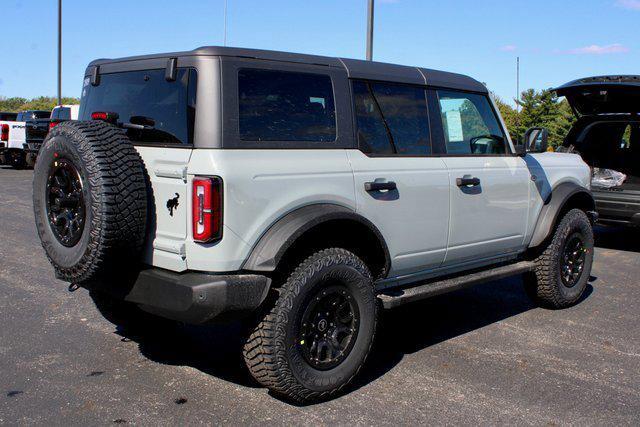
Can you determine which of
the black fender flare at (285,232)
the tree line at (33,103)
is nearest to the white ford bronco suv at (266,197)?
the black fender flare at (285,232)

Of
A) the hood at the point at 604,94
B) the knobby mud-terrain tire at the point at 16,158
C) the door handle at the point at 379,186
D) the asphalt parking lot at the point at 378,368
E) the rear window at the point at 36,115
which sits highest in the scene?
A: the rear window at the point at 36,115

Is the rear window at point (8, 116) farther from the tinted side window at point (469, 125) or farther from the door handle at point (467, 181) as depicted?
the door handle at point (467, 181)

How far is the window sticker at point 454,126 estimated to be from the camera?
5.14 m

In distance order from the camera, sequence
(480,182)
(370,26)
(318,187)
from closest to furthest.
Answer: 1. (318,187)
2. (480,182)
3. (370,26)

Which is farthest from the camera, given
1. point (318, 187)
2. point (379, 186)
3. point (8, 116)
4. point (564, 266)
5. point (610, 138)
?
point (8, 116)

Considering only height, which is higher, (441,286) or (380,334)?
(441,286)

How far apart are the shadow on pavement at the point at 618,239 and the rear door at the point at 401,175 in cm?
591

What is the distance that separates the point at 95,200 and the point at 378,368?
7.07ft

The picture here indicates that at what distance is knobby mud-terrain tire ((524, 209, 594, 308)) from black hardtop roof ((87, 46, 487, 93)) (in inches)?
58.0

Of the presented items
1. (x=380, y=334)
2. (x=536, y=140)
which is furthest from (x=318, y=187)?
(x=536, y=140)

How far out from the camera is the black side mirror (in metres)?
5.59

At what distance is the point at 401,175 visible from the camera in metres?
4.53

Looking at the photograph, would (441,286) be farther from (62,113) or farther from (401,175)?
(62,113)

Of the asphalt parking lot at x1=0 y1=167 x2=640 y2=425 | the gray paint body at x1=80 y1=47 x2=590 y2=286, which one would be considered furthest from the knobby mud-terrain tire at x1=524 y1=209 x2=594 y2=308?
the gray paint body at x1=80 y1=47 x2=590 y2=286
